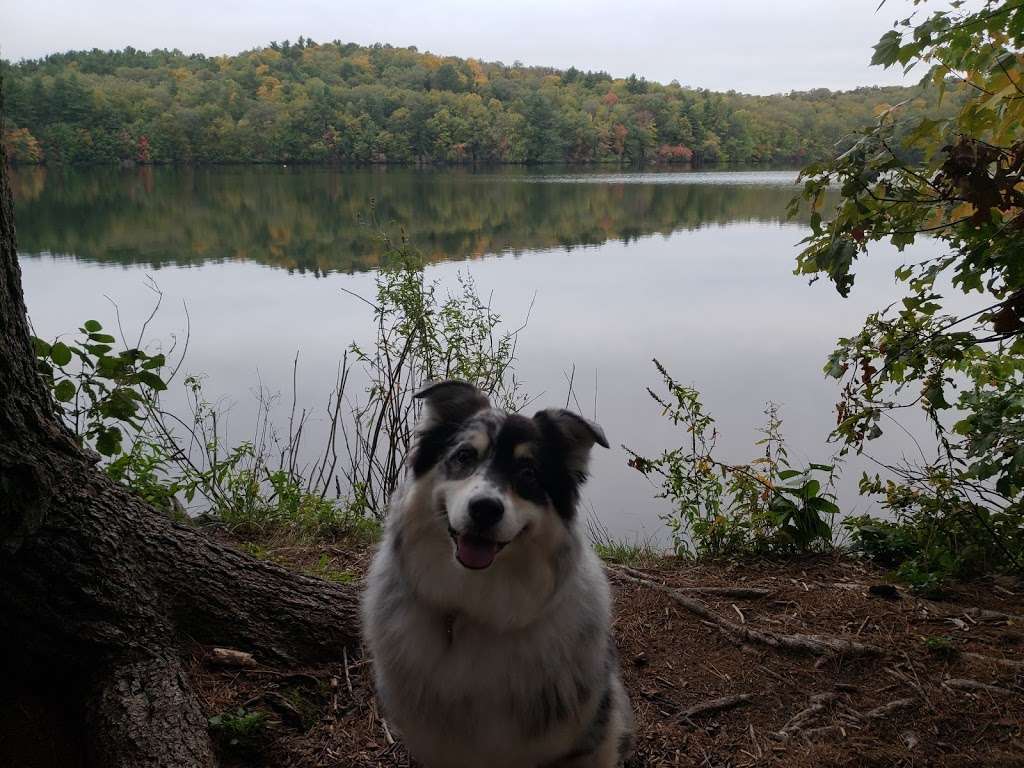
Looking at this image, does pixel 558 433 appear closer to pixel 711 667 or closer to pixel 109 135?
pixel 711 667

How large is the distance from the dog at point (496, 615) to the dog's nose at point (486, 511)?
8cm

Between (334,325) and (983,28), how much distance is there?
36.6 ft

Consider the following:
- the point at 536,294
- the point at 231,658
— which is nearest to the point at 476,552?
the point at 231,658

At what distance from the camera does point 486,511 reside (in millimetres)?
2543

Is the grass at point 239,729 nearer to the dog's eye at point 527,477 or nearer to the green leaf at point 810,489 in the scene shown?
the dog's eye at point 527,477

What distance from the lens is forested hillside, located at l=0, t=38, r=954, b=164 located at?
45812 millimetres

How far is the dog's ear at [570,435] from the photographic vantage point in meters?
2.92

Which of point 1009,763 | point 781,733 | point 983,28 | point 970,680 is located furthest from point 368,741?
point 983,28

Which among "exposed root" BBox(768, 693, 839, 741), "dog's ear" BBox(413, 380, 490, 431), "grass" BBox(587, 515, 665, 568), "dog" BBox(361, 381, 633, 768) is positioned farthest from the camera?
"grass" BBox(587, 515, 665, 568)

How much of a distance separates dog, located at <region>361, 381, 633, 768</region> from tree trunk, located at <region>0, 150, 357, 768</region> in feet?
2.75

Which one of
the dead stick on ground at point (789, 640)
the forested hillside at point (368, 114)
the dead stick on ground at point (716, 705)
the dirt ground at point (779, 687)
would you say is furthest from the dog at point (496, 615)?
the forested hillside at point (368, 114)

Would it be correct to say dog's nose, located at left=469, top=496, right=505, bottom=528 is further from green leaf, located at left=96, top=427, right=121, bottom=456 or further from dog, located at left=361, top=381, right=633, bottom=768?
green leaf, located at left=96, top=427, right=121, bottom=456

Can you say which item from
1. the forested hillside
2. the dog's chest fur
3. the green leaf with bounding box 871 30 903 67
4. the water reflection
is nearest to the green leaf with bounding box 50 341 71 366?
the dog's chest fur

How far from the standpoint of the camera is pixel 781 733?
3.29 meters
